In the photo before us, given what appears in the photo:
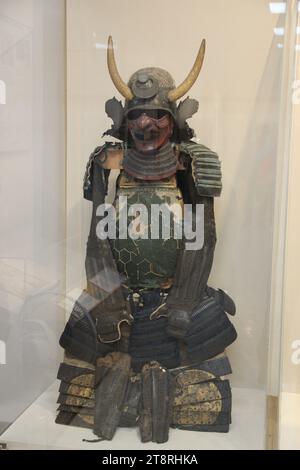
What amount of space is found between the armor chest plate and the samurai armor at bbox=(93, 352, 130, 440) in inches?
11.2

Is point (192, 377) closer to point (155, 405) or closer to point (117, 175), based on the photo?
point (155, 405)

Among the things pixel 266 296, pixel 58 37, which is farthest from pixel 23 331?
pixel 58 37

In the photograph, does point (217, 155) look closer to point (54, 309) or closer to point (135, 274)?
point (135, 274)

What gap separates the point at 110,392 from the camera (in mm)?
2004

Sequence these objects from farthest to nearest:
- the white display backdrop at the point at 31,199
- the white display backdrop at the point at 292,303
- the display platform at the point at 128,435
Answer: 1. the white display backdrop at the point at 31,199
2. the display platform at the point at 128,435
3. the white display backdrop at the point at 292,303

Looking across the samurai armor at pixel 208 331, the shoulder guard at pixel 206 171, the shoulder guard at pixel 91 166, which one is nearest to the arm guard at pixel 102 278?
the shoulder guard at pixel 91 166

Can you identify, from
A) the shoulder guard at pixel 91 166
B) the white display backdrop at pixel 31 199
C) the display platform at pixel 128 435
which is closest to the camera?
the display platform at pixel 128 435

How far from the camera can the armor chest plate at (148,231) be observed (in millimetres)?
2094

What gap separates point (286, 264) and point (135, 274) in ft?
1.76

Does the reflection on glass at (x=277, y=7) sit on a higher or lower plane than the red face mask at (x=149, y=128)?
higher

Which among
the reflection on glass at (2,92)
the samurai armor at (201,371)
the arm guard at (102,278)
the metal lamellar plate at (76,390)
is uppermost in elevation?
the reflection on glass at (2,92)

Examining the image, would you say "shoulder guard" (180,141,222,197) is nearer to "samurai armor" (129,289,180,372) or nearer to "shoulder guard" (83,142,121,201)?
"shoulder guard" (83,142,121,201)

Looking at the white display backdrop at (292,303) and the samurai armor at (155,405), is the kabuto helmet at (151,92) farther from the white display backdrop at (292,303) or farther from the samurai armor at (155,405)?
the samurai armor at (155,405)

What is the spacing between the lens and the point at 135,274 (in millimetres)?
2139
